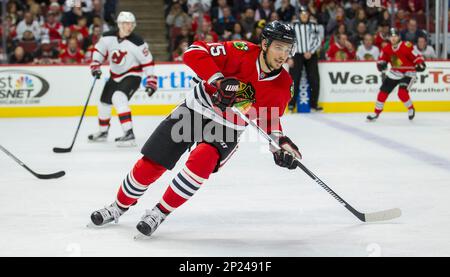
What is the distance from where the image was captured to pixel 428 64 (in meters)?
10.2

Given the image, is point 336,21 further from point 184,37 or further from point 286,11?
point 184,37

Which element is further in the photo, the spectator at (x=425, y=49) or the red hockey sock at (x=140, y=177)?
the spectator at (x=425, y=49)

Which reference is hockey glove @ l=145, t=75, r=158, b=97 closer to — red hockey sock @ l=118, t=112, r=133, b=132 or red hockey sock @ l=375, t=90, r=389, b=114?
red hockey sock @ l=118, t=112, r=133, b=132

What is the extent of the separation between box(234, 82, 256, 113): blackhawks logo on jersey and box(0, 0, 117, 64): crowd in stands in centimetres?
705

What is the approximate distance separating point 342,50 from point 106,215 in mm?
7537

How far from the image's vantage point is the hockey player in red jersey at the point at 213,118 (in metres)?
3.39

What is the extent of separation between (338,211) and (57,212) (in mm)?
1485

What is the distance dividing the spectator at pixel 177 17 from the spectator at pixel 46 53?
5.91 ft

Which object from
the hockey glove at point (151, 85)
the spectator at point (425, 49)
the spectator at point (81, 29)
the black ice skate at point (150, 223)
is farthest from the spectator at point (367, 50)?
the black ice skate at point (150, 223)

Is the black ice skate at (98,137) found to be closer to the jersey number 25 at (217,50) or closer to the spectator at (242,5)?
the jersey number 25 at (217,50)

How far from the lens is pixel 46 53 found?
1030 cm

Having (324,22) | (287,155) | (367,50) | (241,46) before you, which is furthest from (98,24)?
(287,155)

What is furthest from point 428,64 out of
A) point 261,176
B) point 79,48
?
point 261,176
